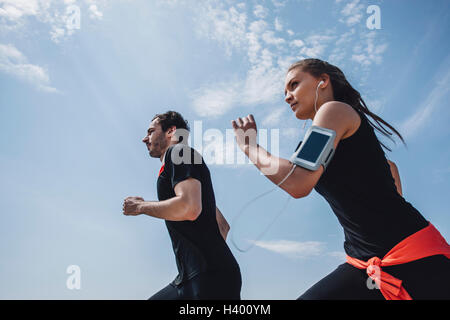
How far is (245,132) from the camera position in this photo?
8.15ft

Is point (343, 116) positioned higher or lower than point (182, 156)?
lower

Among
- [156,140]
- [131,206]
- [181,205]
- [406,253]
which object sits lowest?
[406,253]

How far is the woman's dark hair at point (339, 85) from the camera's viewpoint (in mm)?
2760

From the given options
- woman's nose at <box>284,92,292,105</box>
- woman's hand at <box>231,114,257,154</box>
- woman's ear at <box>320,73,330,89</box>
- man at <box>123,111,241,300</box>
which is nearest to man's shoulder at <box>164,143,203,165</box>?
man at <box>123,111,241,300</box>

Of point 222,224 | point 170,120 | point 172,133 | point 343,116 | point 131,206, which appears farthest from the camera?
point 170,120

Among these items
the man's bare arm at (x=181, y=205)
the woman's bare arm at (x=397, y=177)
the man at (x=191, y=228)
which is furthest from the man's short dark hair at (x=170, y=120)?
the woman's bare arm at (x=397, y=177)

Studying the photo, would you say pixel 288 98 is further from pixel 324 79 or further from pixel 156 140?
pixel 156 140

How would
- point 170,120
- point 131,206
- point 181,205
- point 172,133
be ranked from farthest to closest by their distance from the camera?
point 170,120 < point 172,133 < point 131,206 < point 181,205

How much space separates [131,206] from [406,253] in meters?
2.40

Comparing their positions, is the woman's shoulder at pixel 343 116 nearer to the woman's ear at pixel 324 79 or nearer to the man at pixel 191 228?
the woman's ear at pixel 324 79

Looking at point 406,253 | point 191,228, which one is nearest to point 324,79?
point 406,253
